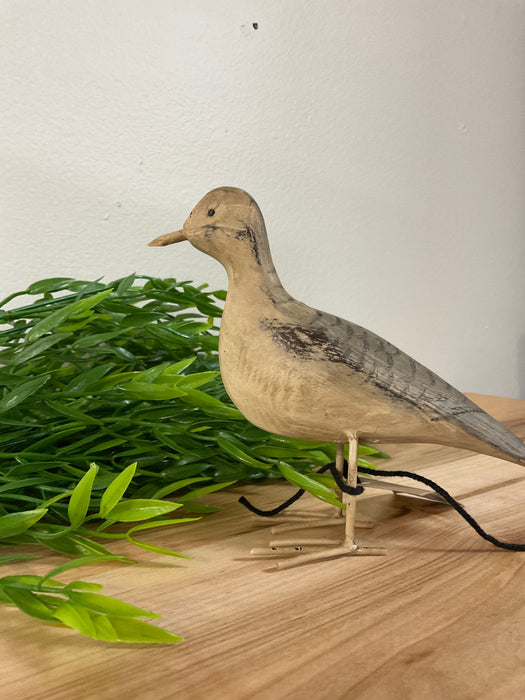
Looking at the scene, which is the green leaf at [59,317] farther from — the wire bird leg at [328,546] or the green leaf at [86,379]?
the wire bird leg at [328,546]

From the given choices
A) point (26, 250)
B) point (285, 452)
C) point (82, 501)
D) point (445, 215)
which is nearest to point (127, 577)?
point (82, 501)

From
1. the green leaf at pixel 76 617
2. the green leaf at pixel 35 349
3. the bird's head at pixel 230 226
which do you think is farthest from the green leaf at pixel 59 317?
the green leaf at pixel 76 617

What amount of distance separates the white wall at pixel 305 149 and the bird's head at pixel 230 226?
11.9 inches

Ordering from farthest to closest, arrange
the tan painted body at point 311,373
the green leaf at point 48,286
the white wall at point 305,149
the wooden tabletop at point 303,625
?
the white wall at point 305,149 → the green leaf at point 48,286 → the tan painted body at point 311,373 → the wooden tabletop at point 303,625

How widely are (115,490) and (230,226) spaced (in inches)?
6.7

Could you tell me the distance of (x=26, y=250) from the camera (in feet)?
2.03

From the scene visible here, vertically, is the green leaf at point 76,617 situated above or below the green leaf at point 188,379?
below

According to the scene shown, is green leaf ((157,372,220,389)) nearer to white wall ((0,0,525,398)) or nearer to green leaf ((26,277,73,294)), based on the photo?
green leaf ((26,277,73,294))

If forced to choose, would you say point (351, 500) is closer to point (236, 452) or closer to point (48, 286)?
point (236, 452)

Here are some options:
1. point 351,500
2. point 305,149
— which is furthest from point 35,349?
point 305,149

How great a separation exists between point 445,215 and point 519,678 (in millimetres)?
828

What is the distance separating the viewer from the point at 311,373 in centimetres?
35

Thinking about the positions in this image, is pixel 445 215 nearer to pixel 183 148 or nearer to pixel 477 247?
pixel 477 247

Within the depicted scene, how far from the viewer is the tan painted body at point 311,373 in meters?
0.35
